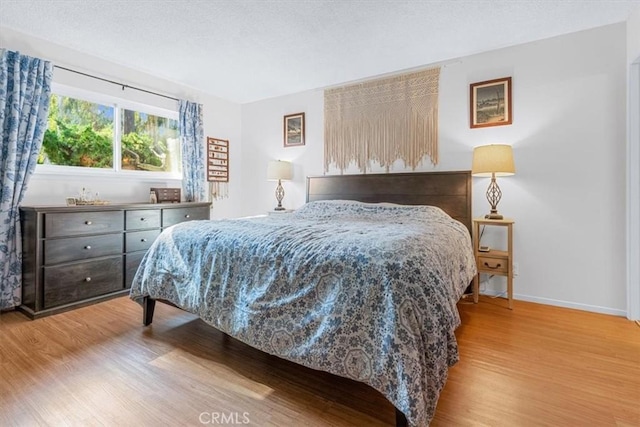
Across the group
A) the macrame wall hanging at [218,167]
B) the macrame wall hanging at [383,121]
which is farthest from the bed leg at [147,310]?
the macrame wall hanging at [383,121]

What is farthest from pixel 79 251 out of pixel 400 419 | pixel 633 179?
pixel 633 179

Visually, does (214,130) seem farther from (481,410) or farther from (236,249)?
(481,410)

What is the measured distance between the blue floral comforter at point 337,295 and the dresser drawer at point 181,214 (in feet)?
4.52

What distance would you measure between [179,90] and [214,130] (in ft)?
2.21

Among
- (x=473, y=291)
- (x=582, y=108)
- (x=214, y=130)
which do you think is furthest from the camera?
(x=214, y=130)

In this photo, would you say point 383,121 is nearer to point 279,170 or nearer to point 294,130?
point 294,130

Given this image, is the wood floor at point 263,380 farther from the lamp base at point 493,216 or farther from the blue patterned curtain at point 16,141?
the lamp base at point 493,216

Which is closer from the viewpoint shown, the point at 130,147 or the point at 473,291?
the point at 473,291

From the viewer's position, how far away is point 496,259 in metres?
2.76

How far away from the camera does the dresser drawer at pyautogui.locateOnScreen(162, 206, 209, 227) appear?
3.43 metres

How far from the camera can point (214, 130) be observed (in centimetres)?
449

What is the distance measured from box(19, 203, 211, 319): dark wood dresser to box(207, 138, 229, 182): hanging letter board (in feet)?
4.13

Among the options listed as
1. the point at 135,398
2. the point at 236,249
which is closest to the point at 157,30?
the point at 236,249

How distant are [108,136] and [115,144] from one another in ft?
0.33
